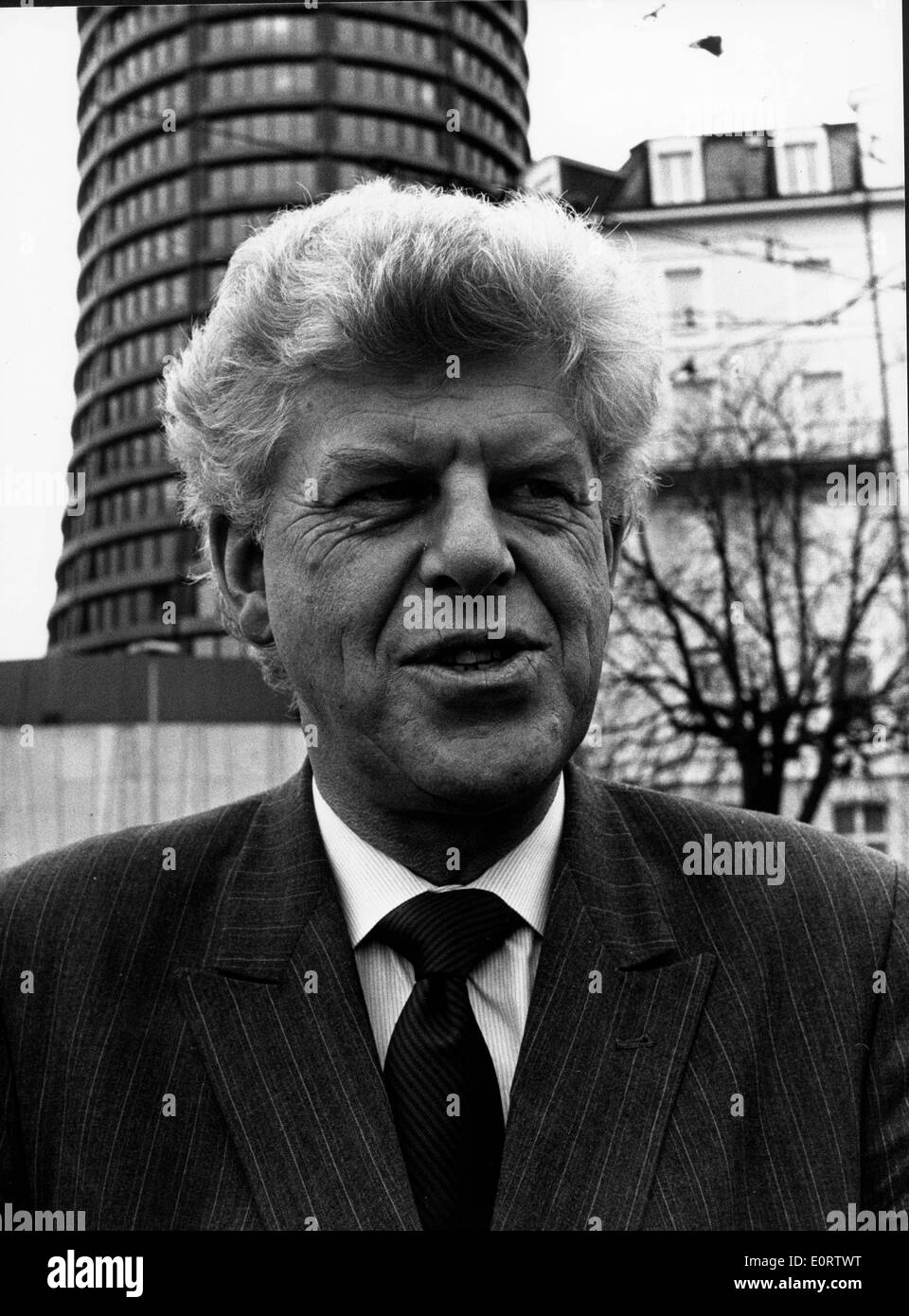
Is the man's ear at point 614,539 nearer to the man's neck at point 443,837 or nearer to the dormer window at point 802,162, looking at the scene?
the man's neck at point 443,837

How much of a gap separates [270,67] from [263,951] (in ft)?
5.41

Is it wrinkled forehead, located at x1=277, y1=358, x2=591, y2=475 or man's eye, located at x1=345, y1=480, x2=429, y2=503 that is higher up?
wrinkled forehead, located at x1=277, y1=358, x2=591, y2=475

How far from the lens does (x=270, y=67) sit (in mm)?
2350

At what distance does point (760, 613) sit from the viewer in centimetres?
237

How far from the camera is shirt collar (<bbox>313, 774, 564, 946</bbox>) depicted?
1811 mm

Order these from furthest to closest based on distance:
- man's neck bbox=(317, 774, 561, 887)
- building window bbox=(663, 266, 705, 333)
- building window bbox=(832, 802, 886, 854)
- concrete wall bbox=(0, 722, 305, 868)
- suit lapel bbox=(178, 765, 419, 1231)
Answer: building window bbox=(663, 266, 705, 333)
building window bbox=(832, 802, 886, 854)
concrete wall bbox=(0, 722, 305, 868)
man's neck bbox=(317, 774, 561, 887)
suit lapel bbox=(178, 765, 419, 1231)

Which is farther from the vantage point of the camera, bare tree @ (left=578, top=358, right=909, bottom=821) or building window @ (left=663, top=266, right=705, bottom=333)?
building window @ (left=663, top=266, right=705, bottom=333)

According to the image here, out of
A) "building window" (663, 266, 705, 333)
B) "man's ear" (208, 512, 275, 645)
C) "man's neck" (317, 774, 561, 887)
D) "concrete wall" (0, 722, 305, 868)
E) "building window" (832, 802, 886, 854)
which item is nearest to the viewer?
"man's neck" (317, 774, 561, 887)

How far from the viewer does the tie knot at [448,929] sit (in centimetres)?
174

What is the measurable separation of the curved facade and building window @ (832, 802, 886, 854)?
117 cm

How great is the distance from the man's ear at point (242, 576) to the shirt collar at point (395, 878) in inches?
12.2

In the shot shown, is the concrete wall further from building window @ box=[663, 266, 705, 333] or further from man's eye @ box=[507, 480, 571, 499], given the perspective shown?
building window @ box=[663, 266, 705, 333]

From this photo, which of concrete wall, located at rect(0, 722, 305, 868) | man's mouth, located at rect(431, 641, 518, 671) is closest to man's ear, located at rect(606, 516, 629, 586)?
man's mouth, located at rect(431, 641, 518, 671)
